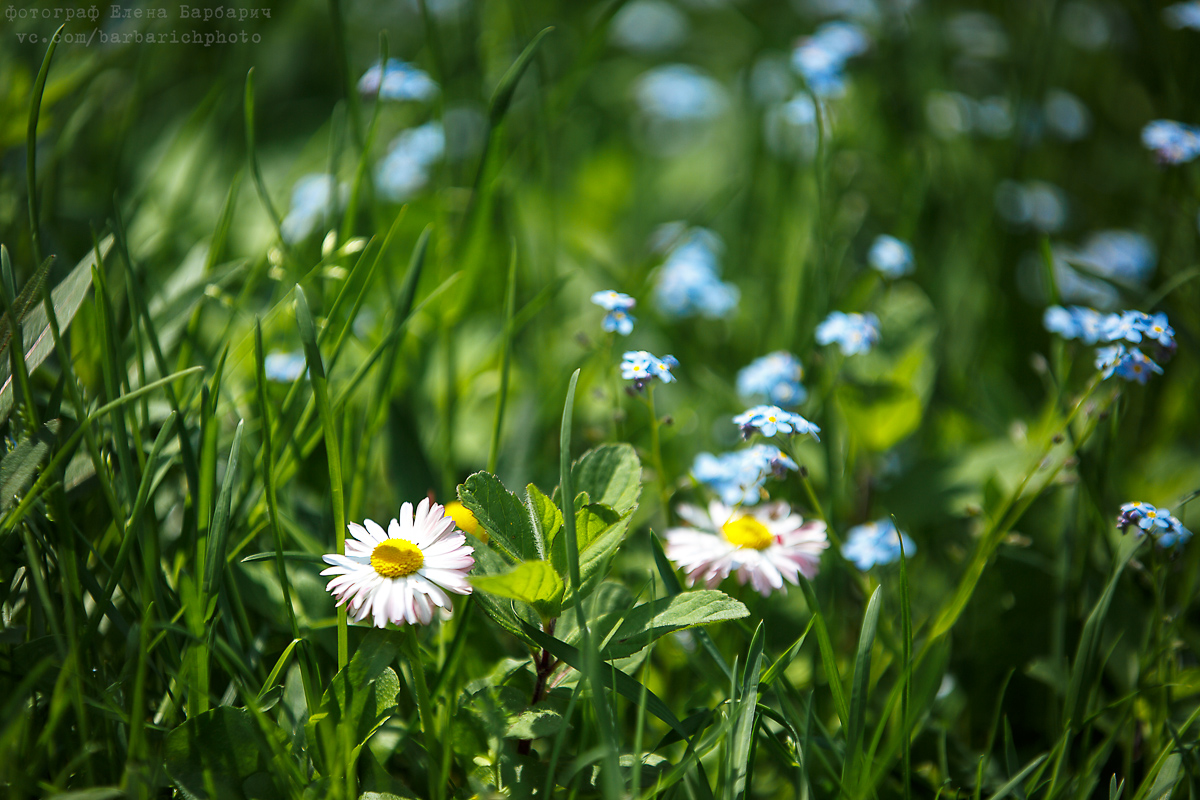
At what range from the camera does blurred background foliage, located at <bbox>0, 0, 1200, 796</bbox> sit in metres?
1.38

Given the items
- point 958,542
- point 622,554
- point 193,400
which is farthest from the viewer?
point 958,542

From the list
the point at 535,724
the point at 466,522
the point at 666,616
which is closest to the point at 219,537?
the point at 466,522

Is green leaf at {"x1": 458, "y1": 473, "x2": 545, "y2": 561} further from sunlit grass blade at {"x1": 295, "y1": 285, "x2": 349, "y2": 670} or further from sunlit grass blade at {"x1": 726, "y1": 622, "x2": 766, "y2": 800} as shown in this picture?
sunlit grass blade at {"x1": 726, "y1": 622, "x2": 766, "y2": 800}

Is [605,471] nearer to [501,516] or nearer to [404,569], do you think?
[501,516]

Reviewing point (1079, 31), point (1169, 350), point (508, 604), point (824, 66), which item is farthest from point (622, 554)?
point (1079, 31)

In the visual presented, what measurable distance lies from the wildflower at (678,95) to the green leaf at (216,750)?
234 cm

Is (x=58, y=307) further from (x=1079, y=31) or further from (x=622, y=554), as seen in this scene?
(x=1079, y=31)

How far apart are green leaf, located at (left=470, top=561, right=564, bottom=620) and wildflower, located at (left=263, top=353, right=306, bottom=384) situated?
77 cm

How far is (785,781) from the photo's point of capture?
119 centimetres

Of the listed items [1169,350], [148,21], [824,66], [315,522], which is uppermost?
[148,21]

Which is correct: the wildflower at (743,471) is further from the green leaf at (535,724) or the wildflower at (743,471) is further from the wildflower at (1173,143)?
the wildflower at (1173,143)

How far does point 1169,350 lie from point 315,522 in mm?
1403

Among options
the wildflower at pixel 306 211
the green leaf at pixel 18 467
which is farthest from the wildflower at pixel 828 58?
the green leaf at pixel 18 467

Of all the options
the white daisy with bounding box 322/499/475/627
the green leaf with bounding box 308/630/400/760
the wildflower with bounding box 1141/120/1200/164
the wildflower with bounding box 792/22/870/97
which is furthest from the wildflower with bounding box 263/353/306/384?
the wildflower with bounding box 1141/120/1200/164
